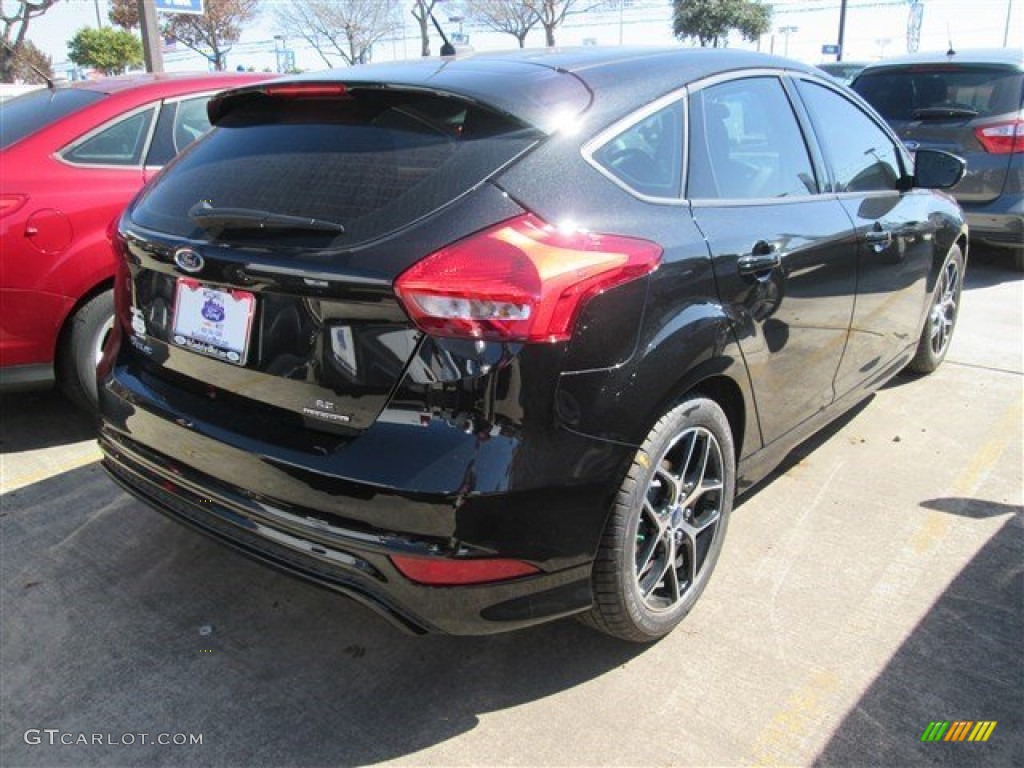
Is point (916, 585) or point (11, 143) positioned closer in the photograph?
point (916, 585)

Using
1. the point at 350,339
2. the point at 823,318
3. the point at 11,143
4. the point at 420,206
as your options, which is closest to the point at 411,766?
the point at 350,339

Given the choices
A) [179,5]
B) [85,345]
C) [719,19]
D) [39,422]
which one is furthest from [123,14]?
[85,345]

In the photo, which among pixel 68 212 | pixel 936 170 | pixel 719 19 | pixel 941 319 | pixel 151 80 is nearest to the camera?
pixel 68 212

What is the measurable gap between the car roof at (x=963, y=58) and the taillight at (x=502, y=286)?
22.1 ft

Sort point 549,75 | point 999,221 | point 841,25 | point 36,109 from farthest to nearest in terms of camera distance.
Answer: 1. point 841,25
2. point 999,221
3. point 36,109
4. point 549,75

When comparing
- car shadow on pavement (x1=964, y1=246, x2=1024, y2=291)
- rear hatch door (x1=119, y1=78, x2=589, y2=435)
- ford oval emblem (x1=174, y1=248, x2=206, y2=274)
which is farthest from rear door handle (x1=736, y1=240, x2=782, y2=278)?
car shadow on pavement (x1=964, y1=246, x2=1024, y2=291)

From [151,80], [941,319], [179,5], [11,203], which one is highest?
[179,5]

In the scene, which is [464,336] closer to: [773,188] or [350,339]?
[350,339]

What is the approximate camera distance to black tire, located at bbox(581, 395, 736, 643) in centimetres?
228

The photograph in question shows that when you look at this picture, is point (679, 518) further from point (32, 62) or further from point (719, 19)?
point (719, 19)

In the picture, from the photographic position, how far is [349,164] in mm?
2215

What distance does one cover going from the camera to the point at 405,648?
8.74 ft

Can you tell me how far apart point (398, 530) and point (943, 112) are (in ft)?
23.2

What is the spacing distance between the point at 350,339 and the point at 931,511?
261 centimetres
